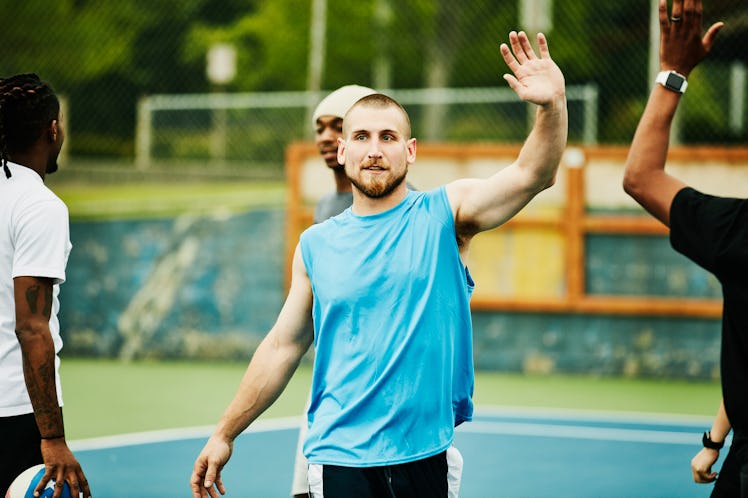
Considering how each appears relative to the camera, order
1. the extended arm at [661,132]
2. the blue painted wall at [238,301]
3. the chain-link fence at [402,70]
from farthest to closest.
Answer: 1. the chain-link fence at [402,70]
2. the blue painted wall at [238,301]
3. the extended arm at [661,132]

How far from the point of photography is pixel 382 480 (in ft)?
13.0

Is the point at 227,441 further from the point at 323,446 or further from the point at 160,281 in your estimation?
the point at 160,281

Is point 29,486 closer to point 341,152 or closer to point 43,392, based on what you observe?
point 43,392

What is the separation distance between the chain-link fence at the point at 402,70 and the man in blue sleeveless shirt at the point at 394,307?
9043 millimetres

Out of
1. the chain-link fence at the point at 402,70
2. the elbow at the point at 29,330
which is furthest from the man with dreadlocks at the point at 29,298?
the chain-link fence at the point at 402,70

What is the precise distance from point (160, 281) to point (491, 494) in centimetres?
692

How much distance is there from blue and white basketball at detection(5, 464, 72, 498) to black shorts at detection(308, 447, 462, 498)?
3.17ft

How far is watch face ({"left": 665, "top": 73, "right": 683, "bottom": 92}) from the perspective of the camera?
346 cm

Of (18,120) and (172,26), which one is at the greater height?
(172,26)

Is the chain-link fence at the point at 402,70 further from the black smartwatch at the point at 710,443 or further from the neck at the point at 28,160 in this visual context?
the neck at the point at 28,160

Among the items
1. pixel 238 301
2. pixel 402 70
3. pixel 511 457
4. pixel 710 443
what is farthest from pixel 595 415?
pixel 402 70

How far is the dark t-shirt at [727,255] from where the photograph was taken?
3.32 metres

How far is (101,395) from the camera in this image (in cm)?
1099

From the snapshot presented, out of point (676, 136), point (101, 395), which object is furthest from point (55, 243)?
point (676, 136)
